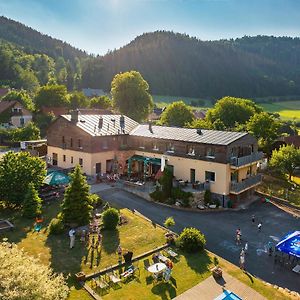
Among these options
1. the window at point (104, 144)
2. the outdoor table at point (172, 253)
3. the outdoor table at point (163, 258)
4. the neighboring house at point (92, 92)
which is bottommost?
the outdoor table at point (172, 253)

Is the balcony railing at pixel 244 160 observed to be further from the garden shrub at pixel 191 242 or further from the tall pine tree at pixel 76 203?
the tall pine tree at pixel 76 203

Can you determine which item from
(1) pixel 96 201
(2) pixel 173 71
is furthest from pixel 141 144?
(2) pixel 173 71

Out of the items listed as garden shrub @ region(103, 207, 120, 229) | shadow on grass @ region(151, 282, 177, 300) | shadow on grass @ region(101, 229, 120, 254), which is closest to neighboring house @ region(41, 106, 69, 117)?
garden shrub @ region(103, 207, 120, 229)

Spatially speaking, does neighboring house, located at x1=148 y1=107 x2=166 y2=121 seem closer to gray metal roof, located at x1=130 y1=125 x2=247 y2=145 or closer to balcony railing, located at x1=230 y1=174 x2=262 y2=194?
gray metal roof, located at x1=130 y1=125 x2=247 y2=145

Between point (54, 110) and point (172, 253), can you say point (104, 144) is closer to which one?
point (172, 253)

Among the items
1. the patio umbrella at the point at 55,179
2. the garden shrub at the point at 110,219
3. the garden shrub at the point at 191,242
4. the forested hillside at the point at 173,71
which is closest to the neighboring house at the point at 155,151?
the patio umbrella at the point at 55,179

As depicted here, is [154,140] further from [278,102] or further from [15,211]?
[278,102]
